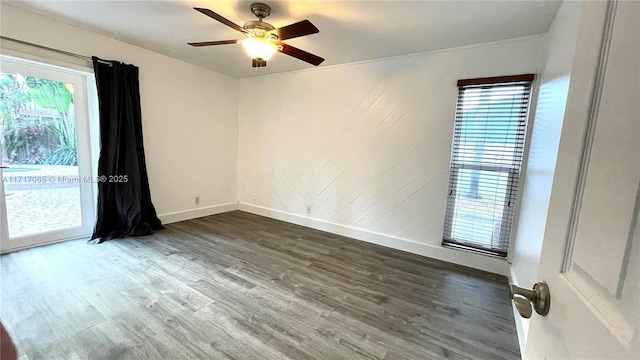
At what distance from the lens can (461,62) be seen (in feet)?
9.29

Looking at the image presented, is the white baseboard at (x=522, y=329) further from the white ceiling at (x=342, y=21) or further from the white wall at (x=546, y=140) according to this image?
the white ceiling at (x=342, y=21)

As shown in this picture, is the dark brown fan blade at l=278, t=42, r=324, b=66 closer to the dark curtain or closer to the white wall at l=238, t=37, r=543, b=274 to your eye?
the white wall at l=238, t=37, r=543, b=274

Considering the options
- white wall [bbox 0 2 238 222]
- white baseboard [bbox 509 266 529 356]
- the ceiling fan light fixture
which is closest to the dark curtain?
white wall [bbox 0 2 238 222]

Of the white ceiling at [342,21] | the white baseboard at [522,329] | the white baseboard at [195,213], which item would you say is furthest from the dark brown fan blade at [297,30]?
the white baseboard at [195,213]

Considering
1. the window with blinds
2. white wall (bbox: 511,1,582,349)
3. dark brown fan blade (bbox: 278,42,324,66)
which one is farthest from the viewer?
the window with blinds

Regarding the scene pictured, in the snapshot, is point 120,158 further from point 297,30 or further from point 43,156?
point 297,30

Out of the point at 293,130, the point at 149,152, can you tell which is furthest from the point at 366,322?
the point at 149,152

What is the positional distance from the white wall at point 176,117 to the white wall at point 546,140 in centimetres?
→ 423

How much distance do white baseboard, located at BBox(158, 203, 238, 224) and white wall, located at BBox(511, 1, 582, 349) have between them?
425 centimetres

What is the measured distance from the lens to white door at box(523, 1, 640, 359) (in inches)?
15.1

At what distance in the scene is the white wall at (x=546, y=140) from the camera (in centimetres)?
148

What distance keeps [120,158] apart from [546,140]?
4286mm

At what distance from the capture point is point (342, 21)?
240 cm

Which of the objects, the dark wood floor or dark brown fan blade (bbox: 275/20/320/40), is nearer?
Answer: the dark wood floor
